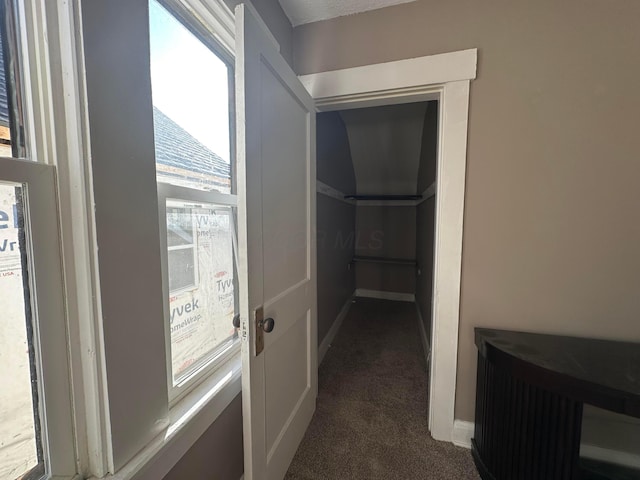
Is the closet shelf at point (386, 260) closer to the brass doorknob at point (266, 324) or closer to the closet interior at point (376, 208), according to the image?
the closet interior at point (376, 208)

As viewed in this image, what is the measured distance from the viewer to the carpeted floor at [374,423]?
1353 millimetres

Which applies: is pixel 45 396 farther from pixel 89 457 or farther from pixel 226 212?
pixel 226 212

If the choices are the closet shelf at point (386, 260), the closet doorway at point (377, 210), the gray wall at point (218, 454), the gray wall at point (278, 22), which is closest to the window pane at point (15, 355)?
the gray wall at point (218, 454)

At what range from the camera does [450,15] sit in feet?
4.42

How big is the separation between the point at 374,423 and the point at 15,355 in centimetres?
172

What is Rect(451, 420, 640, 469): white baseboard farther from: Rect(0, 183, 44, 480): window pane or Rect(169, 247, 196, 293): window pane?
Rect(0, 183, 44, 480): window pane

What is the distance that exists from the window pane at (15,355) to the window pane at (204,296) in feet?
1.24

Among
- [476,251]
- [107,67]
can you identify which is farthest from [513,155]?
[107,67]

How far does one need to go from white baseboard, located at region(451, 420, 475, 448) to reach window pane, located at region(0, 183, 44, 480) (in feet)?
5.76

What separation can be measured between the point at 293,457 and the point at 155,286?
4.06 feet

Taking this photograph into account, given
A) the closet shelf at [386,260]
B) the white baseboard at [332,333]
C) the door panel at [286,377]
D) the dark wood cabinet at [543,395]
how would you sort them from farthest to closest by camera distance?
the closet shelf at [386,260], the white baseboard at [332,333], the door panel at [286,377], the dark wood cabinet at [543,395]

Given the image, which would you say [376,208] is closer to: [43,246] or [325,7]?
[325,7]

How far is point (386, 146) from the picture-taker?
3.54m

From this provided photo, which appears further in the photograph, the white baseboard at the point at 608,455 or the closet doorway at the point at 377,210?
the closet doorway at the point at 377,210
